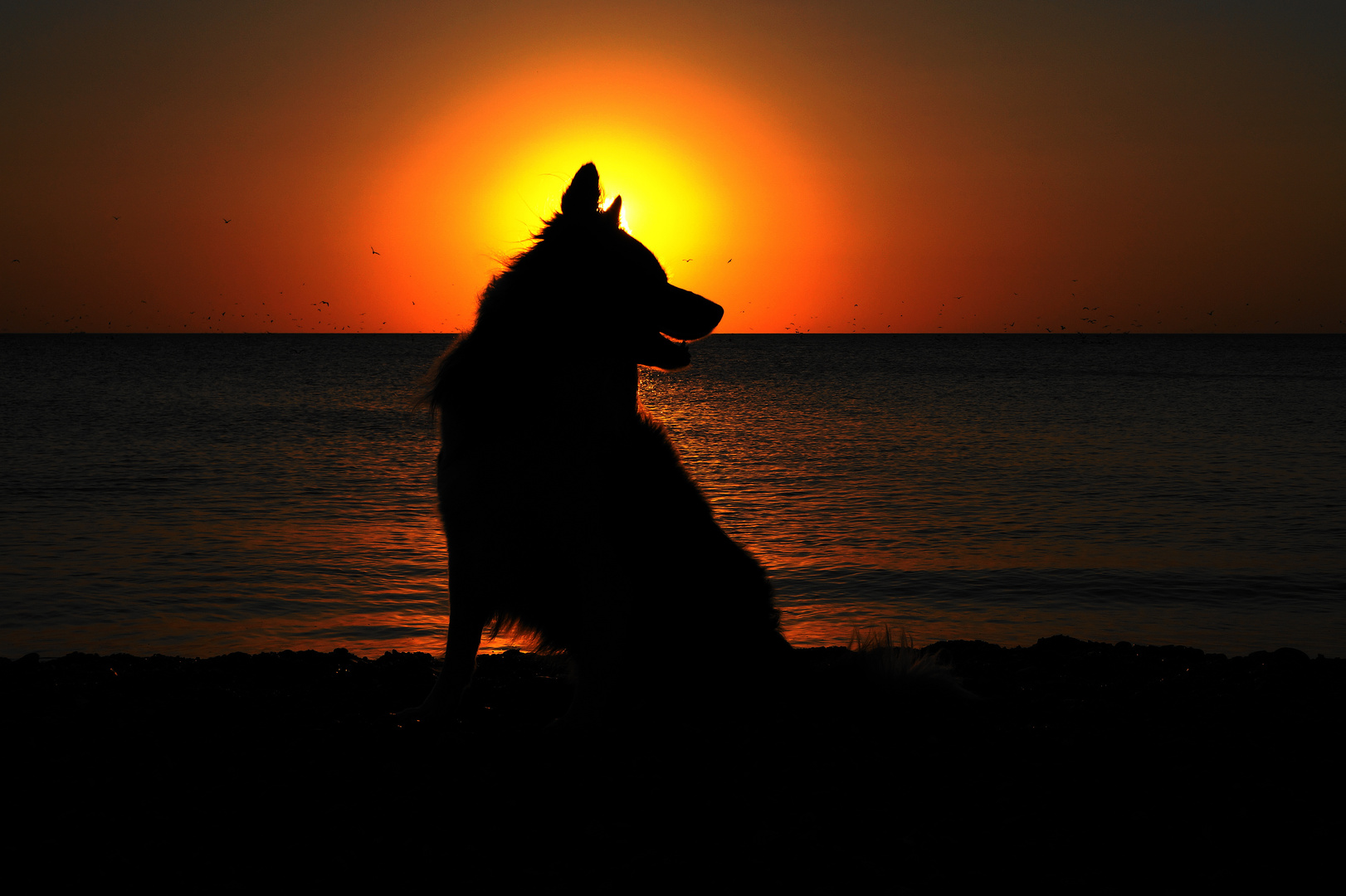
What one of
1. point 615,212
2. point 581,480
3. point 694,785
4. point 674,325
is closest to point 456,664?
point 581,480

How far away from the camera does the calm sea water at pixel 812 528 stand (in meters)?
5.77

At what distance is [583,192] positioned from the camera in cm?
285

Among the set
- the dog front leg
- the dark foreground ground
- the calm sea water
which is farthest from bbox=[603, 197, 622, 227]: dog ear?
the dark foreground ground

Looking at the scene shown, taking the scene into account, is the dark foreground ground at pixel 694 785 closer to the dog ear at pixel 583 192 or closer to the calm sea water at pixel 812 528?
the calm sea water at pixel 812 528

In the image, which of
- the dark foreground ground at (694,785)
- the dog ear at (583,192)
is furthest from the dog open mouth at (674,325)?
the dark foreground ground at (694,785)

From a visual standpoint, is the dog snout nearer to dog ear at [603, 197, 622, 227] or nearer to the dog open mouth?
the dog open mouth

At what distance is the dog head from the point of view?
285cm

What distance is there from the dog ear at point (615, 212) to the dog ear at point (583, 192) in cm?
7

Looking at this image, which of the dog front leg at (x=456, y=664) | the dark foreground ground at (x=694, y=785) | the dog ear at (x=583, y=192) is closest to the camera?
the dark foreground ground at (x=694, y=785)

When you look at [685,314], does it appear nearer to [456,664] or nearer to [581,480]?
[581,480]

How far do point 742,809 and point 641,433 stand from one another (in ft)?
4.18

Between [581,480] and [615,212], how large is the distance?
0.92m

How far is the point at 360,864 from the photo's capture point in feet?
7.30

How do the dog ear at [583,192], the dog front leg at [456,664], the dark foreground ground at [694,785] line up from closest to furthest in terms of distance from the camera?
the dark foreground ground at [694,785]
the dog ear at [583,192]
the dog front leg at [456,664]
